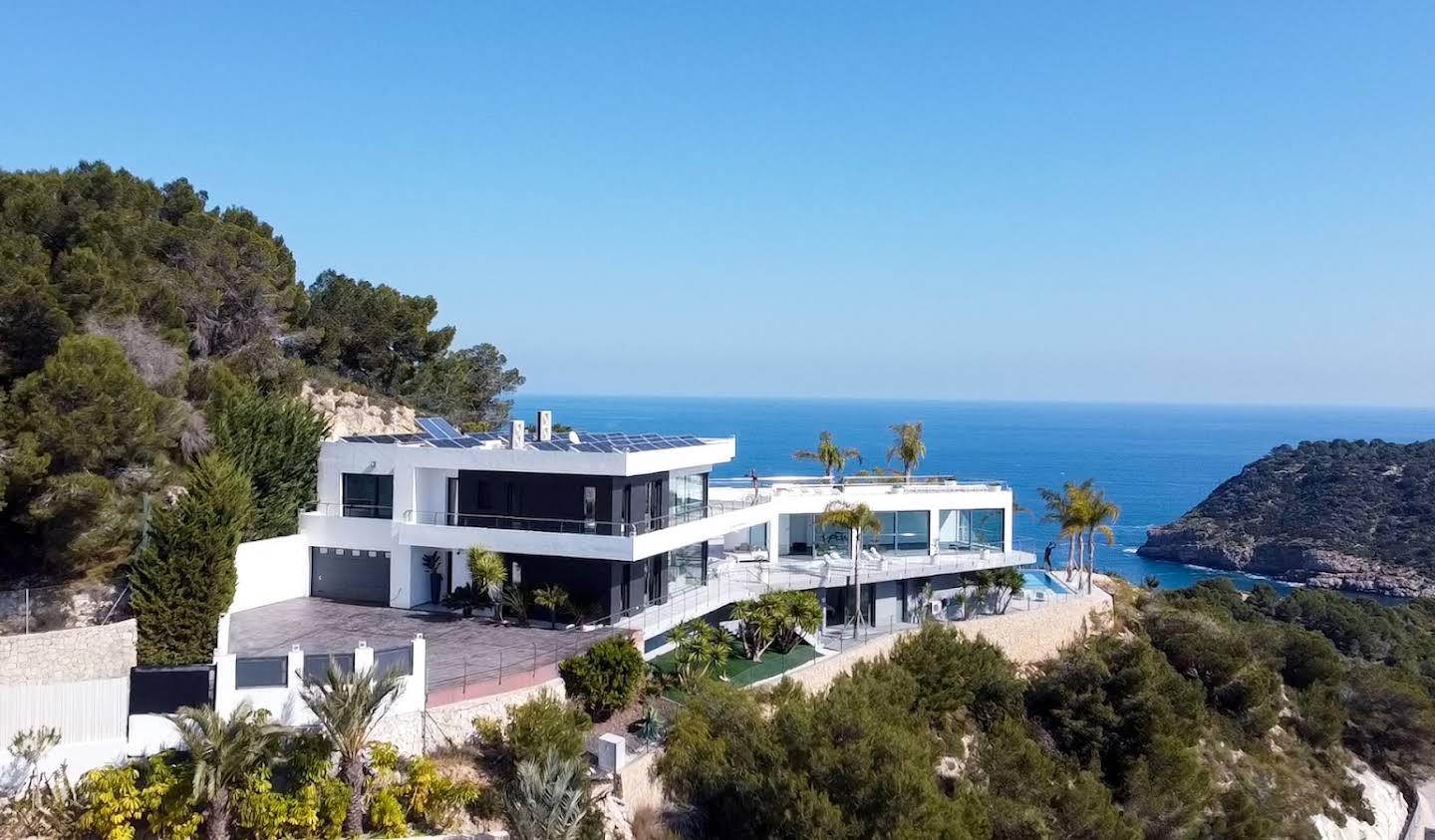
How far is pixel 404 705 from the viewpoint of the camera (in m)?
18.3

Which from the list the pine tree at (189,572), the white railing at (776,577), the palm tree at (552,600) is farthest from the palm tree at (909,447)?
the pine tree at (189,572)

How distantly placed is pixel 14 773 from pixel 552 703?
8552 mm

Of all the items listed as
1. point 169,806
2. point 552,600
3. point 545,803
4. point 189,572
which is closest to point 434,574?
point 552,600

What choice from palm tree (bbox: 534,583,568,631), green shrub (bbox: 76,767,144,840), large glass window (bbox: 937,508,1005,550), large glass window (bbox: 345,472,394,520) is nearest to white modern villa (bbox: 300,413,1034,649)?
large glass window (bbox: 345,472,394,520)

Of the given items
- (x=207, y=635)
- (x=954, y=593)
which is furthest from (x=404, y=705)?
(x=954, y=593)

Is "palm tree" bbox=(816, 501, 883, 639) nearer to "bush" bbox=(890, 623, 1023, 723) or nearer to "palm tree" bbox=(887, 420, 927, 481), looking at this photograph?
"bush" bbox=(890, 623, 1023, 723)

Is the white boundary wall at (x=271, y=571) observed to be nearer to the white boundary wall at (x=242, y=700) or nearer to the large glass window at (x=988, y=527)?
the white boundary wall at (x=242, y=700)

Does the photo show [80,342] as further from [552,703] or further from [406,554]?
[552,703]

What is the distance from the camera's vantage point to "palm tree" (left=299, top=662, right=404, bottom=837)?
1645 centimetres

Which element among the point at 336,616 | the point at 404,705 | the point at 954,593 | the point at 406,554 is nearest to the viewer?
the point at 404,705

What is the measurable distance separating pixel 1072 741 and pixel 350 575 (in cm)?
2033

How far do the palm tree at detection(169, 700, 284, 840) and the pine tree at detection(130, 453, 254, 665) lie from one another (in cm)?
415

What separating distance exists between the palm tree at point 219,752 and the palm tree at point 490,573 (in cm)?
820

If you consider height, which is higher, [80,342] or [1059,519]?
[80,342]
